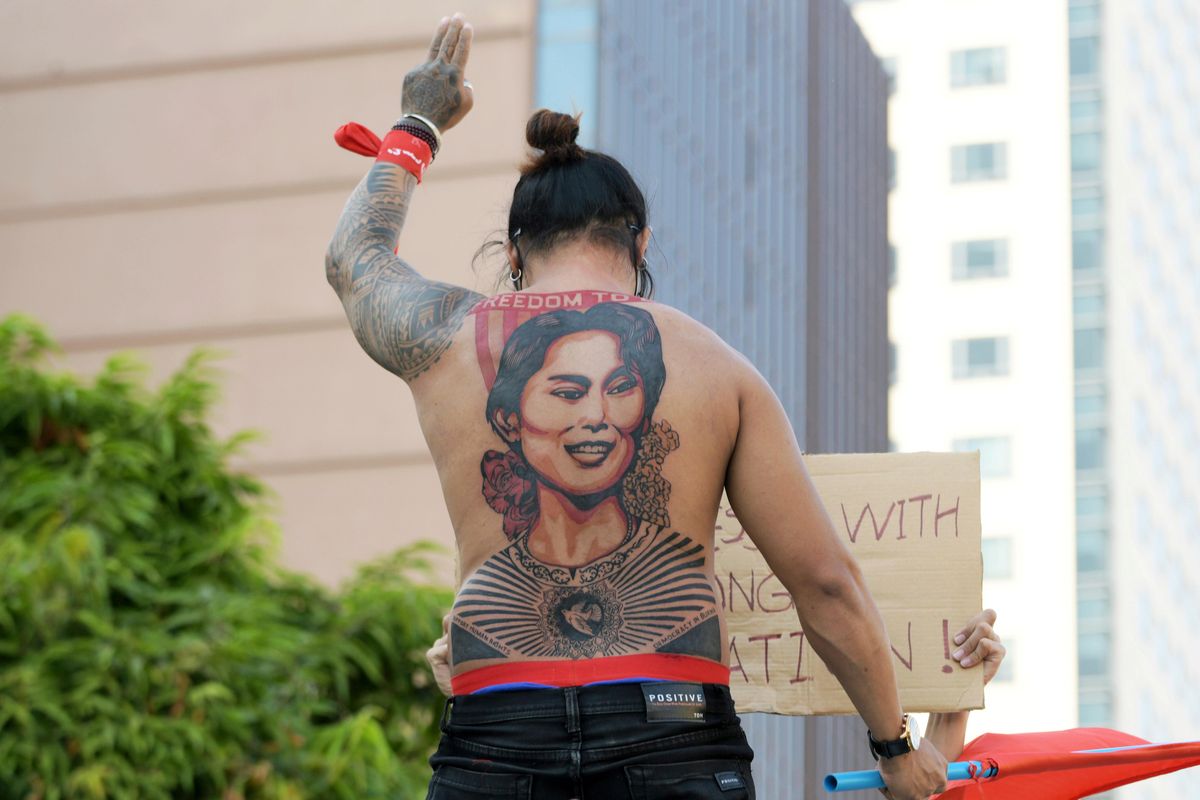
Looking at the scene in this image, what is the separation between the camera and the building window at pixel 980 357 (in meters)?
63.1

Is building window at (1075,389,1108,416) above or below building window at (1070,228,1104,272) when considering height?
below

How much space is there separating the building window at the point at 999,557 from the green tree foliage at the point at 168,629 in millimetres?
53985

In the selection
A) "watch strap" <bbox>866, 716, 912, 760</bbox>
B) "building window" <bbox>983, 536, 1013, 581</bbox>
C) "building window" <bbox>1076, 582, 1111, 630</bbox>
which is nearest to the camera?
"watch strap" <bbox>866, 716, 912, 760</bbox>

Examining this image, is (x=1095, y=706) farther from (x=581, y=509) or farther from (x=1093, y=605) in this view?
(x=581, y=509)

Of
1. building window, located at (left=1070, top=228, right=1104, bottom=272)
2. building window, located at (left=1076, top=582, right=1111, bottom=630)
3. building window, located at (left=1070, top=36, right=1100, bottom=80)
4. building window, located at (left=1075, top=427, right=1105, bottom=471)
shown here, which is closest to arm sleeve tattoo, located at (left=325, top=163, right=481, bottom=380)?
building window, located at (left=1076, top=582, right=1111, bottom=630)

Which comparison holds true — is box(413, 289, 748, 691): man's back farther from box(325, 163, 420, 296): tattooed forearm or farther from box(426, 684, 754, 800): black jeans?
box(325, 163, 420, 296): tattooed forearm

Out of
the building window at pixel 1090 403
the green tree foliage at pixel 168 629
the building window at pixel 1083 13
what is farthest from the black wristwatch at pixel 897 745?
the building window at pixel 1083 13

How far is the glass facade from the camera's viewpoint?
2549 inches

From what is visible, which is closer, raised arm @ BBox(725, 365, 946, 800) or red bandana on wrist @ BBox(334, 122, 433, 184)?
raised arm @ BBox(725, 365, 946, 800)

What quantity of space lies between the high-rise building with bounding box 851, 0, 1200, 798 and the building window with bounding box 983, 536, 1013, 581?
7cm

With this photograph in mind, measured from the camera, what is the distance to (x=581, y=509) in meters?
3.10

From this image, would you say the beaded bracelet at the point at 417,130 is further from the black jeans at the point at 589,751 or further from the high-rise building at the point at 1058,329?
the high-rise building at the point at 1058,329

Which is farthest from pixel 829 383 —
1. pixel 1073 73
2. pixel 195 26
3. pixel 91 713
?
pixel 1073 73

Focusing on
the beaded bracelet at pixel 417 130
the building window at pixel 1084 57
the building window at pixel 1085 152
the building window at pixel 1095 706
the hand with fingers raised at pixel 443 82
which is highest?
the building window at pixel 1084 57
